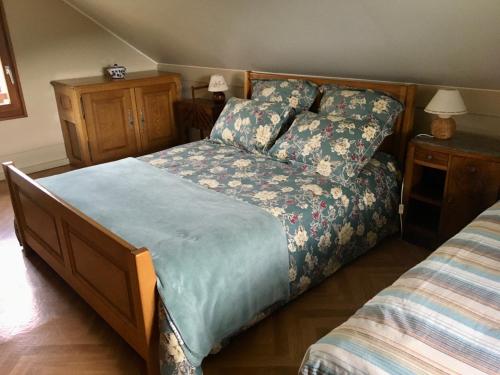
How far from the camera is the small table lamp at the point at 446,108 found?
2287 millimetres

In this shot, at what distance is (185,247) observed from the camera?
162 cm

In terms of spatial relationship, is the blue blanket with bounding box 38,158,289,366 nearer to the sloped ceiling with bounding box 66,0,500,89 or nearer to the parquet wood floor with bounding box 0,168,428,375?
the parquet wood floor with bounding box 0,168,428,375

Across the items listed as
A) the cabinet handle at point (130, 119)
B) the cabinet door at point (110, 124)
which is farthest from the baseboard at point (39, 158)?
the cabinet handle at point (130, 119)

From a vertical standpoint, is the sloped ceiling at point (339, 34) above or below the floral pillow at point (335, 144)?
above

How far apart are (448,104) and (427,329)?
1.61 meters

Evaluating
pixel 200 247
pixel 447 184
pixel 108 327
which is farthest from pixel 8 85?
pixel 447 184

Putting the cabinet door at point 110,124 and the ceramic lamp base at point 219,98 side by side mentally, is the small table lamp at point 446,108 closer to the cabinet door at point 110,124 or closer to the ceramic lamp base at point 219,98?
the ceramic lamp base at point 219,98

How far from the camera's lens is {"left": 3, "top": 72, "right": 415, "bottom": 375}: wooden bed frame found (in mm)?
1495

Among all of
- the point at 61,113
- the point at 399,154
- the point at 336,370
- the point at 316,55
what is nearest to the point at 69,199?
the point at 336,370

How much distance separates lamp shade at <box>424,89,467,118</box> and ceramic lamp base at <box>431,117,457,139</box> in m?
0.07

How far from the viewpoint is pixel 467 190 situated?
225 centimetres

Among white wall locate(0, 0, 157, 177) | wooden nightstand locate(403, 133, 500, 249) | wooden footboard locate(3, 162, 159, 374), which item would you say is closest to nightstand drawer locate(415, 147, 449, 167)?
wooden nightstand locate(403, 133, 500, 249)

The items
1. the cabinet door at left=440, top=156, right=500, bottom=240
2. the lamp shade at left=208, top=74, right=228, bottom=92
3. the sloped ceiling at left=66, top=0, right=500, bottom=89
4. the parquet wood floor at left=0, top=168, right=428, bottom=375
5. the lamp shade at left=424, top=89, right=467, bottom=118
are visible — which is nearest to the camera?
the parquet wood floor at left=0, top=168, right=428, bottom=375

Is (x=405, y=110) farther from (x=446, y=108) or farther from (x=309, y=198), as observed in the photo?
(x=309, y=198)
